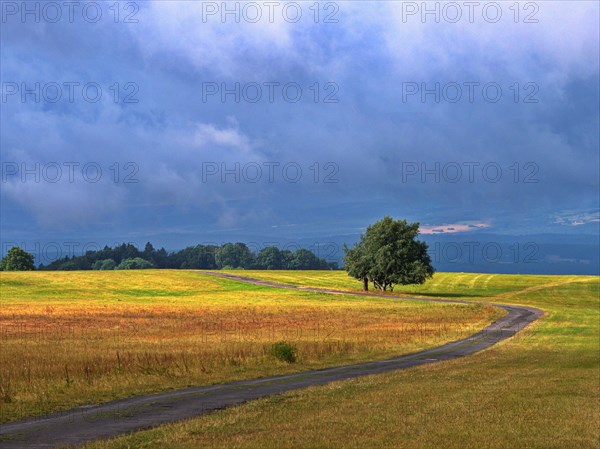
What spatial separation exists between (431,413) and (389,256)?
103411 mm

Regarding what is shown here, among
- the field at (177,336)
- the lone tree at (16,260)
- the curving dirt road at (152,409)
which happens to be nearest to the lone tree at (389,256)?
the field at (177,336)

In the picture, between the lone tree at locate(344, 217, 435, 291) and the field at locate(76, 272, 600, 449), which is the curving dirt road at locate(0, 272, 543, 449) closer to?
the field at locate(76, 272, 600, 449)

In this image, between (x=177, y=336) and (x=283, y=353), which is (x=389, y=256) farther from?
(x=283, y=353)

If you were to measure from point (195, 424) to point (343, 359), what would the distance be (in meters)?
21.1

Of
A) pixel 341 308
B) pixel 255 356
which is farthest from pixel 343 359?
pixel 341 308

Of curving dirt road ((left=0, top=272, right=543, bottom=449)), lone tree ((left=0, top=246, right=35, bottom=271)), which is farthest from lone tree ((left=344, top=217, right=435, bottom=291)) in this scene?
lone tree ((left=0, top=246, right=35, bottom=271))

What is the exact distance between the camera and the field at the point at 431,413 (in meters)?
17.5

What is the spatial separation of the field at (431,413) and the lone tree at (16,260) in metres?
167

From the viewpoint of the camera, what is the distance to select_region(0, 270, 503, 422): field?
2953 cm

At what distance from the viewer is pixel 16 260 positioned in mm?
186250

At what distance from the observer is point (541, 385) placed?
91.1 ft

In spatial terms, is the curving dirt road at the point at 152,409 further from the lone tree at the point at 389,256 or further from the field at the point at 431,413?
the lone tree at the point at 389,256

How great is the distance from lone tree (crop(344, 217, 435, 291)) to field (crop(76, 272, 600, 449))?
8381cm

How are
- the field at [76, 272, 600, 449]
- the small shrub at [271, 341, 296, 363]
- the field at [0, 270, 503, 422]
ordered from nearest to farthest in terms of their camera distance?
the field at [76, 272, 600, 449] → the field at [0, 270, 503, 422] → the small shrub at [271, 341, 296, 363]
